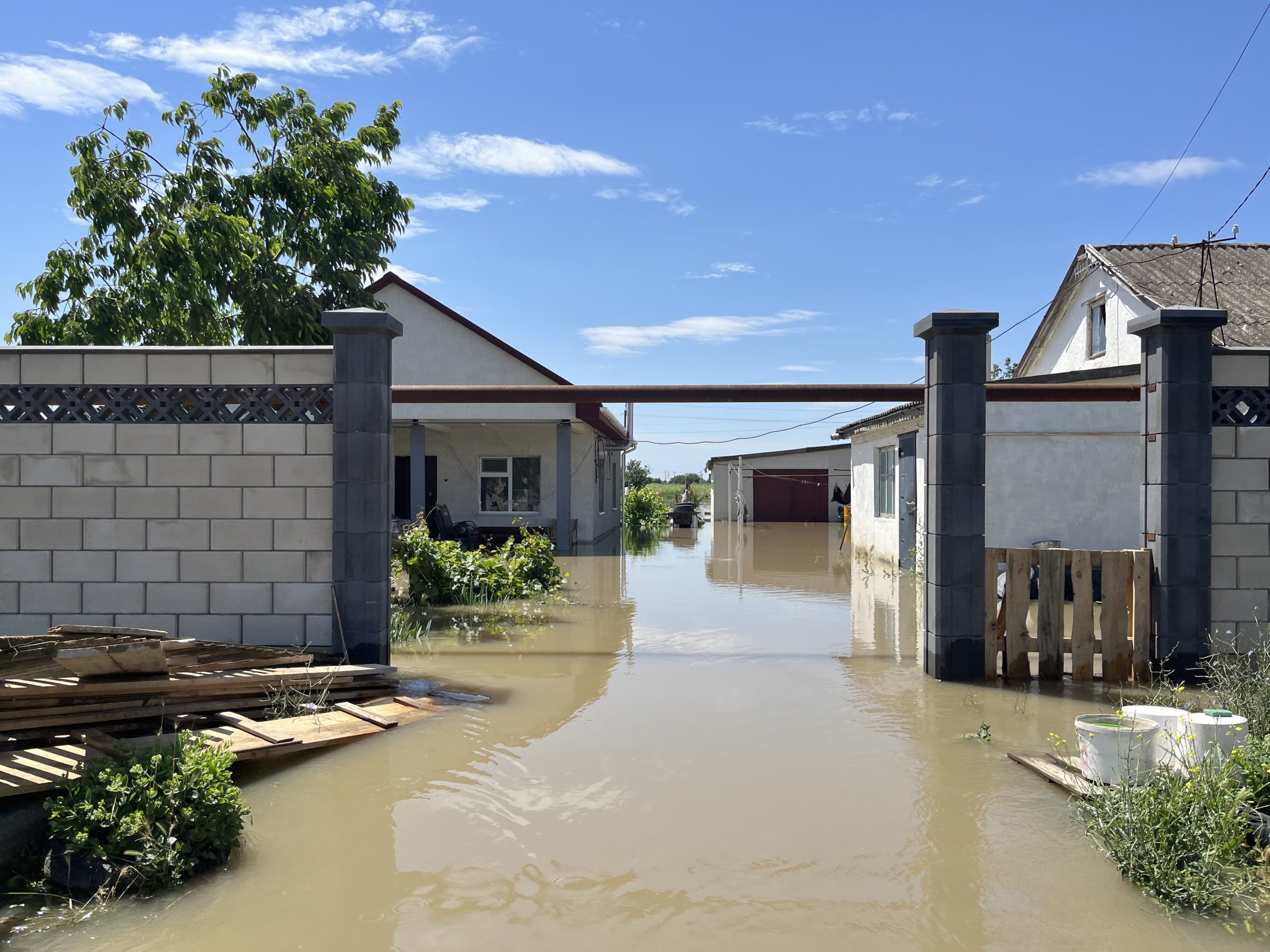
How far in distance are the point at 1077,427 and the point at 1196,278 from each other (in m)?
6.73

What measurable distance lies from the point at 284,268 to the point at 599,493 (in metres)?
13.8

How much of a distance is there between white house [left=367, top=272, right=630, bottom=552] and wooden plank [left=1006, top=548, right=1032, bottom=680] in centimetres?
1161

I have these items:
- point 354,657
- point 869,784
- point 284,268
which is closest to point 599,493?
point 284,268

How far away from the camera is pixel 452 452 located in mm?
22234

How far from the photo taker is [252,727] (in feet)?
19.0

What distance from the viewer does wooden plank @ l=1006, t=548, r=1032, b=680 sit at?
777 cm

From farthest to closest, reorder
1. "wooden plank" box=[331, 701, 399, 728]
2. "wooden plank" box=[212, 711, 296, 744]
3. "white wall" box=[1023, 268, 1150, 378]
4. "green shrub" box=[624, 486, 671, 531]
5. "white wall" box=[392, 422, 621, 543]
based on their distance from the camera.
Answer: "green shrub" box=[624, 486, 671, 531], "white wall" box=[392, 422, 621, 543], "white wall" box=[1023, 268, 1150, 378], "wooden plank" box=[331, 701, 399, 728], "wooden plank" box=[212, 711, 296, 744]

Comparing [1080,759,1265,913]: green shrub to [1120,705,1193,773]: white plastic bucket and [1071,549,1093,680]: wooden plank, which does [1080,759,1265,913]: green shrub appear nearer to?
[1120,705,1193,773]: white plastic bucket

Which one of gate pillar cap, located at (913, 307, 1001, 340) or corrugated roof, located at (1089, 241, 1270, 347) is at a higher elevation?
corrugated roof, located at (1089, 241, 1270, 347)

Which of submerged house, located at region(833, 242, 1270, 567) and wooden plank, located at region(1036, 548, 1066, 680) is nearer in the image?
wooden plank, located at region(1036, 548, 1066, 680)

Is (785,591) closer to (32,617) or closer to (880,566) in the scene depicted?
(880,566)

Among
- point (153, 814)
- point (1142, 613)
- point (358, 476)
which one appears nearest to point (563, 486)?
point (358, 476)

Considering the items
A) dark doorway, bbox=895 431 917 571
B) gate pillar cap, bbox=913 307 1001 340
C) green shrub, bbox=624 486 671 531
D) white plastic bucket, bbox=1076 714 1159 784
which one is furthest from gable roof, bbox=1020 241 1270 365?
green shrub, bbox=624 486 671 531

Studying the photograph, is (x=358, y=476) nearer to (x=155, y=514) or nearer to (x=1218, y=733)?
(x=155, y=514)
